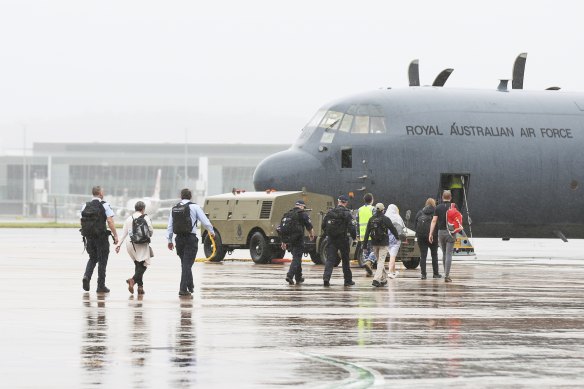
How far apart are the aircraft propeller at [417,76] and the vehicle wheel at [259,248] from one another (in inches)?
279

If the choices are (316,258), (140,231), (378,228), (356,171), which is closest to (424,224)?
(378,228)

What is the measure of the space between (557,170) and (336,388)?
26.9 m

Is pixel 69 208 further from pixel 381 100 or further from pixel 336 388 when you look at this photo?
pixel 336 388

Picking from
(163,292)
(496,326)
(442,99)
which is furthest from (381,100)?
(496,326)

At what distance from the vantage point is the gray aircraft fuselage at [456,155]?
35.7 meters

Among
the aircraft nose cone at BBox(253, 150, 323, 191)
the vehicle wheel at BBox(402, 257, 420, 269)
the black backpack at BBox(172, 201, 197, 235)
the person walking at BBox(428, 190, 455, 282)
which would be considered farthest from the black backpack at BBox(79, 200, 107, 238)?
the aircraft nose cone at BBox(253, 150, 323, 191)

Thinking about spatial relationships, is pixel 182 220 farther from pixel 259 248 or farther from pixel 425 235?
pixel 259 248

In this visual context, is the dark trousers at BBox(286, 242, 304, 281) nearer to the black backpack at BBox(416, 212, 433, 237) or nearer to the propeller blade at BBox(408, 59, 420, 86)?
the black backpack at BBox(416, 212, 433, 237)

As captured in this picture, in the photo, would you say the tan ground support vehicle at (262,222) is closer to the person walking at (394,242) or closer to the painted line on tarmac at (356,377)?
the person walking at (394,242)

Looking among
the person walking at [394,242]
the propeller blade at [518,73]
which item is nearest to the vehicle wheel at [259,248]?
the person walking at [394,242]

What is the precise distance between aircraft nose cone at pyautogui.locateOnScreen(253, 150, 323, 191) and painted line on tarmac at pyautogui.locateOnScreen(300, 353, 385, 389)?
22.0 m

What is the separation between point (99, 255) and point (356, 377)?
469 inches

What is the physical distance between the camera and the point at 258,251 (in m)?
35.1

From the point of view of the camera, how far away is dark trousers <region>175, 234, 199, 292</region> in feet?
74.0
